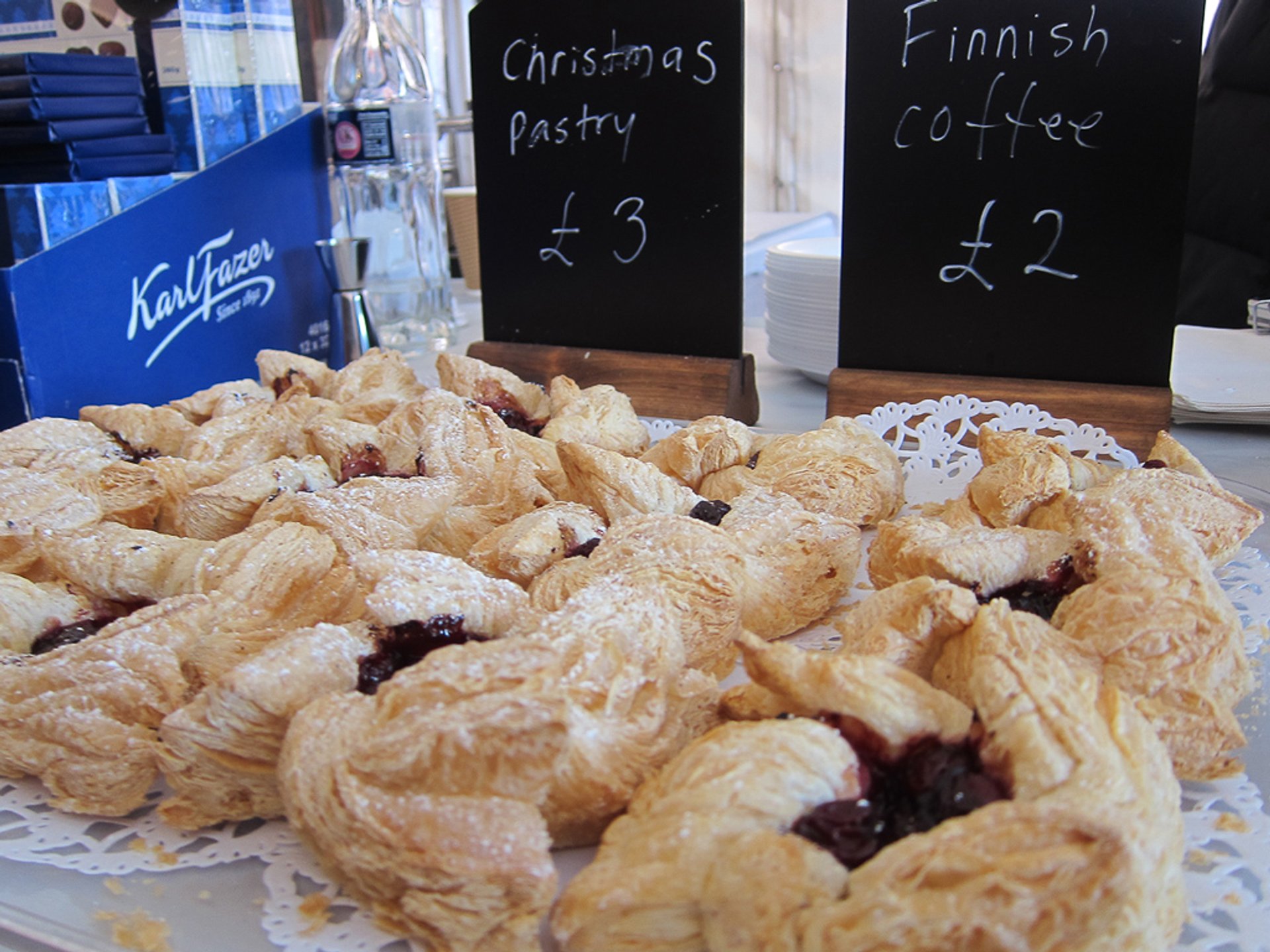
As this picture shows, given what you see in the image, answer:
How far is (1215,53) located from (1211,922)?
3.45m

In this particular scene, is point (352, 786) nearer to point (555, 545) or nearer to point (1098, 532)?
point (555, 545)

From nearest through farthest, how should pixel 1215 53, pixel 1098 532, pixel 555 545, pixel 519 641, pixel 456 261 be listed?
pixel 519 641 → pixel 1098 532 → pixel 555 545 → pixel 1215 53 → pixel 456 261

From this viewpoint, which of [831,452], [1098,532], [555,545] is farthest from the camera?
[831,452]

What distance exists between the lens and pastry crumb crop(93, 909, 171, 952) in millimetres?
Result: 768

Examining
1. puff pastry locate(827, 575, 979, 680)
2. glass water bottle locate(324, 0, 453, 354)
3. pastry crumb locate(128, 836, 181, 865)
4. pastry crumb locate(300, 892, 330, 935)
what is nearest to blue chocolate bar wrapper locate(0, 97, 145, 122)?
glass water bottle locate(324, 0, 453, 354)

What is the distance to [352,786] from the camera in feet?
2.57

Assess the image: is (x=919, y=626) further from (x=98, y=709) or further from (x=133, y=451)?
(x=133, y=451)

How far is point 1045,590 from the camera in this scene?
109 centimetres

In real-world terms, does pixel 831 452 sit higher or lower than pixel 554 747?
lower

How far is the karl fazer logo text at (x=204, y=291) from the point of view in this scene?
2150mm

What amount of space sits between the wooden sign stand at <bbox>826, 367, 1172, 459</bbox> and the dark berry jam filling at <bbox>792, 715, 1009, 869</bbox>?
41.6 inches

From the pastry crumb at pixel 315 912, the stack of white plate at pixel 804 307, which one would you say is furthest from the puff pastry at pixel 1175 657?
the stack of white plate at pixel 804 307

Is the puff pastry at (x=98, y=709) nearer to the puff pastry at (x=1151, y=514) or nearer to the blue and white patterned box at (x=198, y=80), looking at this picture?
the puff pastry at (x=1151, y=514)

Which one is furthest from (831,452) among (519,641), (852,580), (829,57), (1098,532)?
(829,57)
